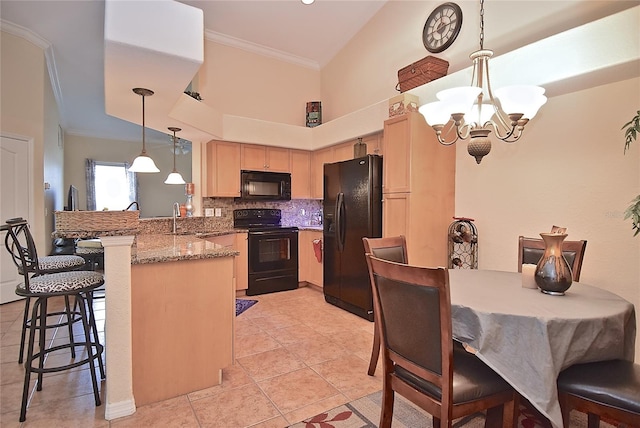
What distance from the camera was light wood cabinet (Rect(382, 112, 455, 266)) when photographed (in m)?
3.22

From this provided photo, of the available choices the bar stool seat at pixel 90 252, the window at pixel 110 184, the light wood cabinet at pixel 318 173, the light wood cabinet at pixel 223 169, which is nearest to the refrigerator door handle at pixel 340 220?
the light wood cabinet at pixel 318 173

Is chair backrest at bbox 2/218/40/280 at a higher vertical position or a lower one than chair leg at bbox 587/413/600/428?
higher

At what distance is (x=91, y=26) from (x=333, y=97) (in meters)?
3.35

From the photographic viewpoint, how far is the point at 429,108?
2150mm

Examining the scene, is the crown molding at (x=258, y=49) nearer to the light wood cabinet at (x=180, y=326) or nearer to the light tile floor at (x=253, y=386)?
the light wood cabinet at (x=180, y=326)

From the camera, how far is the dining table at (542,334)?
1.34 metres

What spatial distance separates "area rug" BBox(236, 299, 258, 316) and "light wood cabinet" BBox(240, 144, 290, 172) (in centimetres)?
188

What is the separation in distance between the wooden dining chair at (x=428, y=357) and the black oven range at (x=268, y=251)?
3.22m

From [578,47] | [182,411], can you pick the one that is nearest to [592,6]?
[578,47]

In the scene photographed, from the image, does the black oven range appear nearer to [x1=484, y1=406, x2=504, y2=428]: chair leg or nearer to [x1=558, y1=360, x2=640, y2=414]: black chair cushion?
[x1=484, y1=406, x2=504, y2=428]: chair leg

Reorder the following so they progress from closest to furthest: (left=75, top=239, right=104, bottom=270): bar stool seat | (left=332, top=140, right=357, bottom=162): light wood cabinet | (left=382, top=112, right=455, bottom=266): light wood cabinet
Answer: (left=382, top=112, right=455, bottom=266): light wood cabinet < (left=75, top=239, right=104, bottom=270): bar stool seat < (left=332, top=140, right=357, bottom=162): light wood cabinet

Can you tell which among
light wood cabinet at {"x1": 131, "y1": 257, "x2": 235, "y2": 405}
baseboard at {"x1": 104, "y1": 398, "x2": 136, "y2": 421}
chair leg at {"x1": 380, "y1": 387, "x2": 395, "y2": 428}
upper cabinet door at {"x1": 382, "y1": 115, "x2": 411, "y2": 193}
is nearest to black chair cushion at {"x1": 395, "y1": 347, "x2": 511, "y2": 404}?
chair leg at {"x1": 380, "y1": 387, "x2": 395, "y2": 428}

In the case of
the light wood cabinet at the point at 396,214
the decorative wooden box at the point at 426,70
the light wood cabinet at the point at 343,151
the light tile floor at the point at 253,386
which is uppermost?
the decorative wooden box at the point at 426,70

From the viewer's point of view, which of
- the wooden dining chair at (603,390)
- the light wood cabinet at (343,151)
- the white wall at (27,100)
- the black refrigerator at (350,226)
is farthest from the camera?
the light wood cabinet at (343,151)
